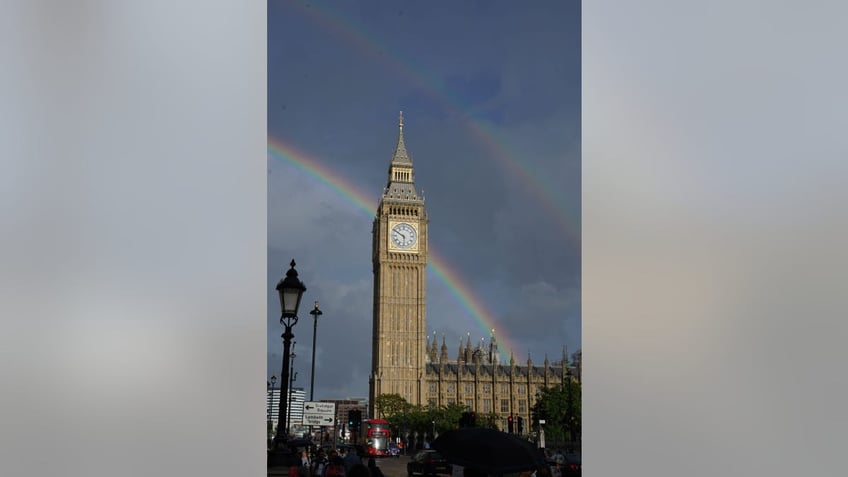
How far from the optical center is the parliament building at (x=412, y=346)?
7931 cm

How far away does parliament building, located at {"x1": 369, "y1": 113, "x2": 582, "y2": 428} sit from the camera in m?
79.3

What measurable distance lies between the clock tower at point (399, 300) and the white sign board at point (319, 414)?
63.0 meters

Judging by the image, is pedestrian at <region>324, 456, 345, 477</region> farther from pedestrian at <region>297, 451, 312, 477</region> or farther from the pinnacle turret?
the pinnacle turret

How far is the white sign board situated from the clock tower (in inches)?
2478

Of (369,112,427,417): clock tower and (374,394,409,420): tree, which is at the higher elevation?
(369,112,427,417): clock tower

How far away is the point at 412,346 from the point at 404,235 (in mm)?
11716
